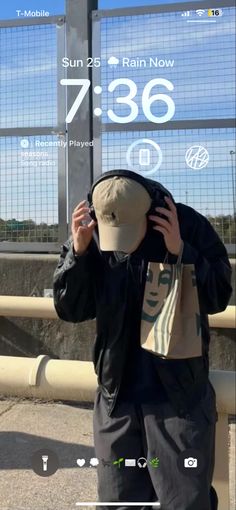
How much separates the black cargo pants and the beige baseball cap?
0.47m

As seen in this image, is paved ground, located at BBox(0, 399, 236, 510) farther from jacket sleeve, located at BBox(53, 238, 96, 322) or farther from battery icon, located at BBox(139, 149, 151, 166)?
battery icon, located at BBox(139, 149, 151, 166)

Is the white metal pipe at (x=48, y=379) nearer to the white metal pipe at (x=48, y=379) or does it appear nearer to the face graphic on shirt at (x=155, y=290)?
the white metal pipe at (x=48, y=379)

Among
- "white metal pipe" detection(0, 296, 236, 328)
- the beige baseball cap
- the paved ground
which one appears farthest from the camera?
"white metal pipe" detection(0, 296, 236, 328)

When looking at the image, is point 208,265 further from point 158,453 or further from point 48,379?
point 48,379

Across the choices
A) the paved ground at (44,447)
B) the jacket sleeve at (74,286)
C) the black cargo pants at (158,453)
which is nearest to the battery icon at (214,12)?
the paved ground at (44,447)

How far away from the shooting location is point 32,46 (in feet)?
13.9

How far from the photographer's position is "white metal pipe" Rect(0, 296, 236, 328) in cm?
364

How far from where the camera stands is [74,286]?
5.55 feet

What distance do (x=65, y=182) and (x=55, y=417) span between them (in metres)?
1.61

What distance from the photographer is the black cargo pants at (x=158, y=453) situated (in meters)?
1.62

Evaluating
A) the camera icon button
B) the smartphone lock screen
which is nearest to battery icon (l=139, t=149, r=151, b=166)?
the smartphone lock screen

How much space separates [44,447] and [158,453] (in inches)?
71.9

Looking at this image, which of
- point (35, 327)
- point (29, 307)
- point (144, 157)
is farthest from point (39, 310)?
point (144, 157)

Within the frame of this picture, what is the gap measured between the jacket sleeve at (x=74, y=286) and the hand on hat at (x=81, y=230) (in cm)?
2
